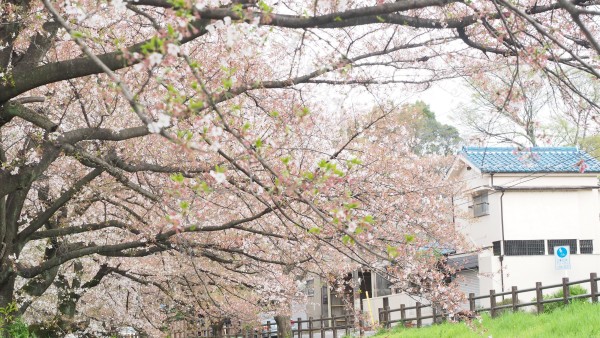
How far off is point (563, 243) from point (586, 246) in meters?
0.86

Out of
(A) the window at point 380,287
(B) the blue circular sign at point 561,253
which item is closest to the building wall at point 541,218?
(B) the blue circular sign at point 561,253

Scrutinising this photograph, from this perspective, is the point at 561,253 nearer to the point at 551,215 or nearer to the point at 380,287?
the point at 551,215

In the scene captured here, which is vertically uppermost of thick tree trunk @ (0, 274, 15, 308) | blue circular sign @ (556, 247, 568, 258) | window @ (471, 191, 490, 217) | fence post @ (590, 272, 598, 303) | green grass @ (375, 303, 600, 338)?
window @ (471, 191, 490, 217)

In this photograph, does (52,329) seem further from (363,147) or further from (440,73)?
(440,73)

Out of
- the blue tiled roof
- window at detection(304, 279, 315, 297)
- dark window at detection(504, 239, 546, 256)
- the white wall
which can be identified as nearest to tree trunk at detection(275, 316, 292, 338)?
dark window at detection(504, 239, 546, 256)

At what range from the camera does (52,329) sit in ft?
44.9

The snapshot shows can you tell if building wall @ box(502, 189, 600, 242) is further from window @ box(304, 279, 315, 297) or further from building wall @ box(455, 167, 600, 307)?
window @ box(304, 279, 315, 297)

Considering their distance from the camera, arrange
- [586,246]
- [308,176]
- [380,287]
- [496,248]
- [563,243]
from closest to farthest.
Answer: [308,176] < [496,248] < [563,243] < [586,246] < [380,287]

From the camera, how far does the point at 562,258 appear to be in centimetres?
2253

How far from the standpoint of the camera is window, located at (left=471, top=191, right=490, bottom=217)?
24.9m

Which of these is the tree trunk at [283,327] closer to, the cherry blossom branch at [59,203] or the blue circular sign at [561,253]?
the blue circular sign at [561,253]

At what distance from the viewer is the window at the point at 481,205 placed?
24.9 meters

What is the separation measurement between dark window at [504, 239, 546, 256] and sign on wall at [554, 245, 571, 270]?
3.29ft

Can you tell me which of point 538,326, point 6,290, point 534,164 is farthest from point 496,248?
point 6,290
